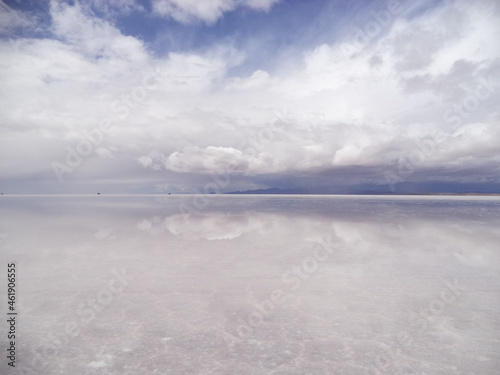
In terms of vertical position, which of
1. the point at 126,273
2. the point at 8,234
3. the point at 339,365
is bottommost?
the point at 339,365

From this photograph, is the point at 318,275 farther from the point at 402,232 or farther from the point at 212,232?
Result: the point at 402,232

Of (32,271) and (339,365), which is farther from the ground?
(32,271)

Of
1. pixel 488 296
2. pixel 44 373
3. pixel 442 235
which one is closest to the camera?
pixel 44 373

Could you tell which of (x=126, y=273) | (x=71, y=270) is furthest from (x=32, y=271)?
(x=126, y=273)

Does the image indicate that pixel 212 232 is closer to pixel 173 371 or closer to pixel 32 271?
pixel 32 271

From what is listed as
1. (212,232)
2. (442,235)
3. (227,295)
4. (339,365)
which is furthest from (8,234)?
(442,235)

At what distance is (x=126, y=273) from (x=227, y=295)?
4.15 metres

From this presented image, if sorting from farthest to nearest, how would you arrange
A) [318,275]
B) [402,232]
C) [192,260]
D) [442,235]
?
[402,232] < [442,235] < [192,260] < [318,275]

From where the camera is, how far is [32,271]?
10.2 m

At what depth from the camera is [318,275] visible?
10039 mm

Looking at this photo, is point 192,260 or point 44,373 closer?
point 44,373

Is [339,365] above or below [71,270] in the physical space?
below

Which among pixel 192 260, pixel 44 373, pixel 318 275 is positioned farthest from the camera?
pixel 192 260

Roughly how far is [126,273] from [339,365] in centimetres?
778
